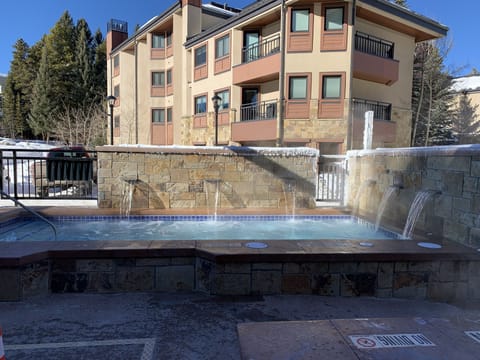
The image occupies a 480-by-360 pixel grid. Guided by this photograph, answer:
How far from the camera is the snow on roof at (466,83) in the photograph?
24.6m

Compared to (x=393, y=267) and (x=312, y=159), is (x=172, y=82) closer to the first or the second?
(x=312, y=159)

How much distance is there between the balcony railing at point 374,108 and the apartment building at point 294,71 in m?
0.05

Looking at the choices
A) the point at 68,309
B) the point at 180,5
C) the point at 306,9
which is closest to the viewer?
the point at 68,309

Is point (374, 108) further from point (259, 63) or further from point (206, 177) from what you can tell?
point (206, 177)

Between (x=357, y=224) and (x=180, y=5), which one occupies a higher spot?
(x=180, y=5)

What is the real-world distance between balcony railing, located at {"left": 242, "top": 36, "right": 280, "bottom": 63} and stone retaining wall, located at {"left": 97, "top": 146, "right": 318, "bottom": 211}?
28.5 ft

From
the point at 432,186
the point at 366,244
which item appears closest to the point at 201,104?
the point at 432,186

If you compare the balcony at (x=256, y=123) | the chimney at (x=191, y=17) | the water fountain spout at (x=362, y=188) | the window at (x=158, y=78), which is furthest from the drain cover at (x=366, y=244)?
the window at (x=158, y=78)

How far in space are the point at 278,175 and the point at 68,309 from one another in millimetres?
5123

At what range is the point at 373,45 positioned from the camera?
586 inches

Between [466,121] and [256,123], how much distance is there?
685 inches

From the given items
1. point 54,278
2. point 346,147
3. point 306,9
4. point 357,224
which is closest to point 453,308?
point 357,224

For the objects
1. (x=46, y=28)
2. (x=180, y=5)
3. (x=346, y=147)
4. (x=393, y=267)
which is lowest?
(x=393, y=267)

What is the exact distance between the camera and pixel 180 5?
63.3 feet
